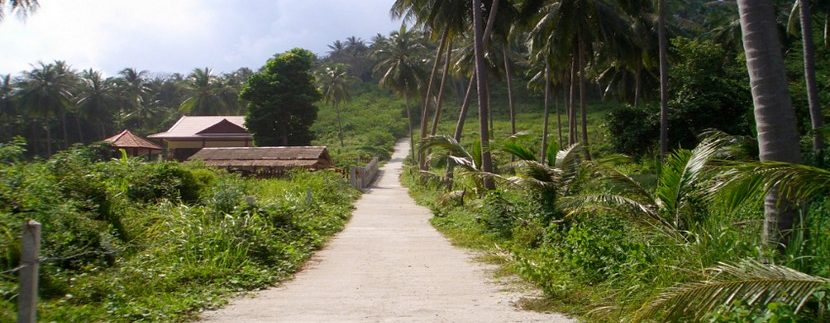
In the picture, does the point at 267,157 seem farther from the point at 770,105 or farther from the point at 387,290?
the point at 770,105

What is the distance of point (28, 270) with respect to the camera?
4840mm

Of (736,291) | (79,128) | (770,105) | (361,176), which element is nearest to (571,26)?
(361,176)

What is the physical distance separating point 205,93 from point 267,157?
3686cm

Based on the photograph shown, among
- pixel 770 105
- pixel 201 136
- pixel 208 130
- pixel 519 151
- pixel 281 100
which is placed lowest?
pixel 519 151

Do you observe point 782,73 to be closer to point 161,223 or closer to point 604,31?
point 161,223

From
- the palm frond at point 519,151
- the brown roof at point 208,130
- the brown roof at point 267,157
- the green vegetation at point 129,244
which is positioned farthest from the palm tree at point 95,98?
the palm frond at point 519,151

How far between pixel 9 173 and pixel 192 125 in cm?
4383

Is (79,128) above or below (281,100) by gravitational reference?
below

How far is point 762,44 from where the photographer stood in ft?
20.9

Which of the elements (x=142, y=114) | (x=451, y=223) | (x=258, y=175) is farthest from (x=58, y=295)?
(x=142, y=114)

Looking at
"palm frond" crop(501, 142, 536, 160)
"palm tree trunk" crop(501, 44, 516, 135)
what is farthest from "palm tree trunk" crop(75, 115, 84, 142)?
"palm frond" crop(501, 142, 536, 160)

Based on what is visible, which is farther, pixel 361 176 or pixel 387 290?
pixel 361 176

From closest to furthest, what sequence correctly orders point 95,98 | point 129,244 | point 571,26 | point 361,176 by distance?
point 129,244, point 571,26, point 361,176, point 95,98

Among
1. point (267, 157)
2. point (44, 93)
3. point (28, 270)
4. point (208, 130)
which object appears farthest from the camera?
point (44, 93)
